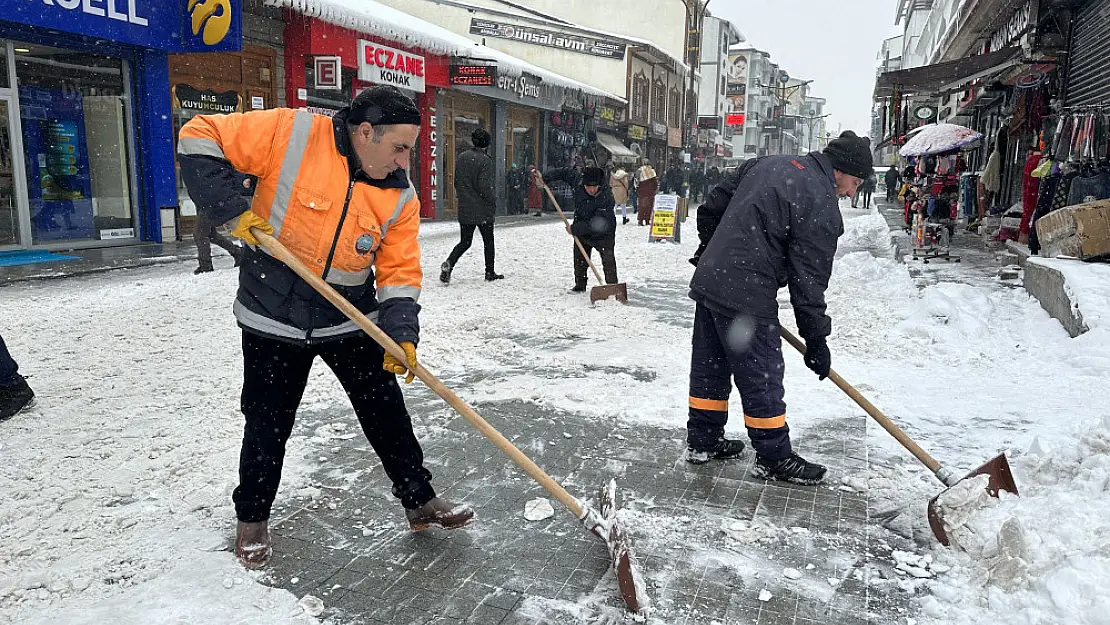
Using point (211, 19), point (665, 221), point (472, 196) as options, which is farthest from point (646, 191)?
point (211, 19)

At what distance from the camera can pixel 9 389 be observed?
14.1 feet

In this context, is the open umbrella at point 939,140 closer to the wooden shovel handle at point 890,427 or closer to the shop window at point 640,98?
the wooden shovel handle at point 890,427

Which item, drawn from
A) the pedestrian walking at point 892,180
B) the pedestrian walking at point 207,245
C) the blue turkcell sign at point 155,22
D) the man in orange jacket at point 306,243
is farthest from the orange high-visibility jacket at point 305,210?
the pedestrian walking at point 892,180

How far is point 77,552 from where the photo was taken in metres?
2.85

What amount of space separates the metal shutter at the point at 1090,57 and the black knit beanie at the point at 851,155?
25.5 feet

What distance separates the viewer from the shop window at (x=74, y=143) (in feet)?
35.6

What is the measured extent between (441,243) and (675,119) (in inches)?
1298

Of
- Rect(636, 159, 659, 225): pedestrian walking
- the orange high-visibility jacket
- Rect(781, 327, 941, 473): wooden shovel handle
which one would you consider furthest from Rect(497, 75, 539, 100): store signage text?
the orange high-visibility jacket

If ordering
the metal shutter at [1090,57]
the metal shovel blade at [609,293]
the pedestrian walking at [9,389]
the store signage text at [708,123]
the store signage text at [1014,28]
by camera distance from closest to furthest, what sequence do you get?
the pedestrian walking at [9,389] → the metal shovel blade at [609,293] → the metal shutter at [1090,57] → the store signage text at [1014,28] → the store signage text at [708,123]

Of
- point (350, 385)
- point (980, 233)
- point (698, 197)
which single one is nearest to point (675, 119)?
point (698, 197)

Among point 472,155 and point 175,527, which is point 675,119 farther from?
point 175,527

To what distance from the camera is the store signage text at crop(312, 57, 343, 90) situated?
1402 centimetres

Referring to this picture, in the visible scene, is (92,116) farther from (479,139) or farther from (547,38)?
(547,38)

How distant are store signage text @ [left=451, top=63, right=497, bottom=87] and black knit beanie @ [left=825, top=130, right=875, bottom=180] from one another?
1514 centimetres
